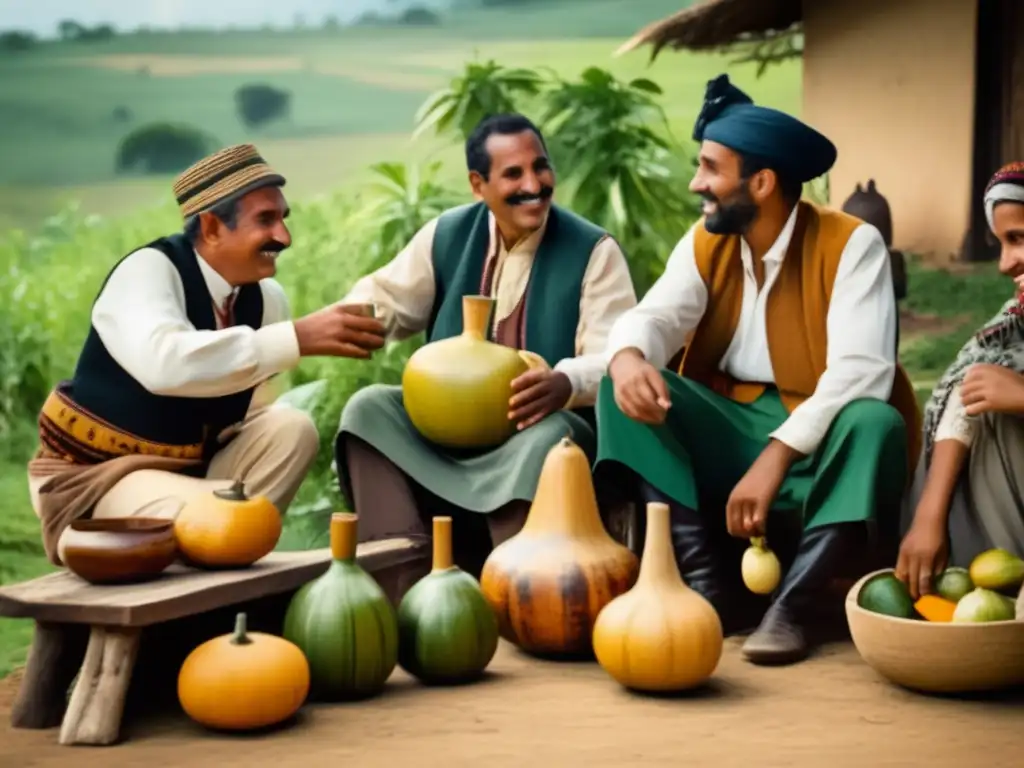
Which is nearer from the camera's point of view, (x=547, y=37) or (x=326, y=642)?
(x=326, y=642)

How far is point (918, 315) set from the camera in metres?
9.61

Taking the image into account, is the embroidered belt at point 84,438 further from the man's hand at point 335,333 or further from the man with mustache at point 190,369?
the man's hand at point 335,333

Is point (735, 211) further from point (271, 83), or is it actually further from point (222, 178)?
point (271, 83)

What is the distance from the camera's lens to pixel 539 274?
6.16 meters

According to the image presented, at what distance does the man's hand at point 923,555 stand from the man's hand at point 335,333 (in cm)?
180

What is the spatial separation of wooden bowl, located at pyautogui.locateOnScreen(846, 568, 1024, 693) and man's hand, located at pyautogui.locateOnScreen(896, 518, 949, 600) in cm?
25

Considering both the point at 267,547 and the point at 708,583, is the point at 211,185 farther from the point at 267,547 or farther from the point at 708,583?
the point at 708,583

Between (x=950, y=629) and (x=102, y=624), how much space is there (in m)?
2.31

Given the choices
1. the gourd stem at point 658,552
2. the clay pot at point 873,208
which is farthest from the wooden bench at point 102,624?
the clay pot at point 873,208

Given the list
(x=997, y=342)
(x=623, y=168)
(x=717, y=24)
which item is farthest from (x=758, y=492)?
(x=717, y=24)

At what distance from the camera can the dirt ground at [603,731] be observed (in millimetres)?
4344

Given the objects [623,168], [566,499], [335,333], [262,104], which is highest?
[262,104]

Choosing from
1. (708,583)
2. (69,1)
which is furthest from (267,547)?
(69,1)

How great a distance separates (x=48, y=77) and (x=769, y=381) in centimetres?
905
